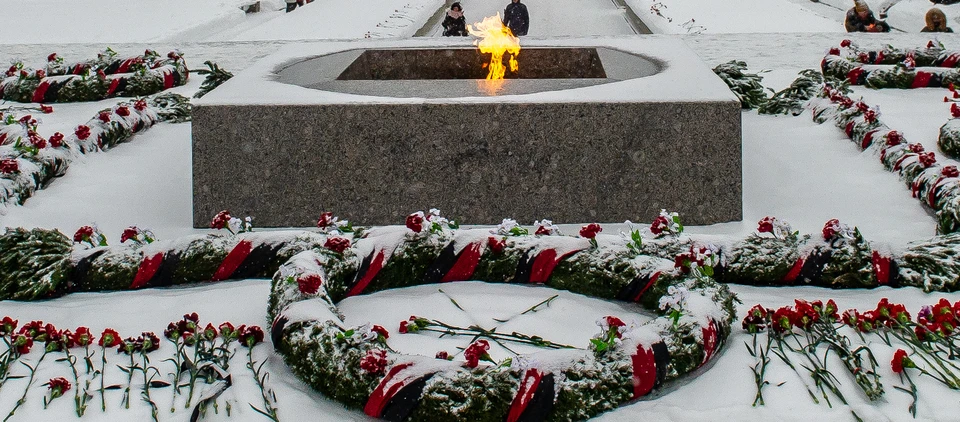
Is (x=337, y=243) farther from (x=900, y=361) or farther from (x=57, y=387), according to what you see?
(x=900, y=361)

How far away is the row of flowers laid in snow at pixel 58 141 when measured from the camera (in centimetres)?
537

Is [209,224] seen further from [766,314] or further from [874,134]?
[874,134]

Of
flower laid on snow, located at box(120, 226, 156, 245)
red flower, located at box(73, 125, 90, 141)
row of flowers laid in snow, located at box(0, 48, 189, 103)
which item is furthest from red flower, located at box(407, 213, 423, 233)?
row of flowers laid in snow, located at box(0, 48, 189, 103)

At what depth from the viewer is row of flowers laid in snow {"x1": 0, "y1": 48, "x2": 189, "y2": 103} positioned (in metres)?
8.10

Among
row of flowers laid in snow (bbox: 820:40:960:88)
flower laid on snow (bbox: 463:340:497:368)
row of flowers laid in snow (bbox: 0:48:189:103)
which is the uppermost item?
row of flowers laid in snow (bbox: 820:40:960:88)

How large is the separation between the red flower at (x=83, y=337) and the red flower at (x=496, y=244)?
146 cm

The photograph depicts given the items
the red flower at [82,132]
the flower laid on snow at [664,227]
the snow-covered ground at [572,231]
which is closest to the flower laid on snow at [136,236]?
the snow-covered ground at [572,231]

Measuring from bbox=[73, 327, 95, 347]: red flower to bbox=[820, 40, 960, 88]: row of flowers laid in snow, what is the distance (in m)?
6.22

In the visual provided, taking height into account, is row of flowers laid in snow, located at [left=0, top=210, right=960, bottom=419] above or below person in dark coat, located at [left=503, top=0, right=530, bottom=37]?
above

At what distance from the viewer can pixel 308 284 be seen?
11.5 ft

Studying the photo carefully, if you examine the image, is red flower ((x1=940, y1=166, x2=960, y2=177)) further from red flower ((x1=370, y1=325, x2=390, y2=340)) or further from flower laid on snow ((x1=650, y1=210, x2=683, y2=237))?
red flower ((x1=370, y1=325, x2=390, y2=340))

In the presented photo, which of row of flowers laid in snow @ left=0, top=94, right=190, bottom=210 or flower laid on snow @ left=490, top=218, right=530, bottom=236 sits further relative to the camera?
row of flowers laid in snow @ left=0, top=94, right=190, bottom=210

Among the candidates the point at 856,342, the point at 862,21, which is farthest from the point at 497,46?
the point at 862,21

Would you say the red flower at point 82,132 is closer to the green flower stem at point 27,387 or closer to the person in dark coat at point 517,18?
the green flower stem at point 27,387
